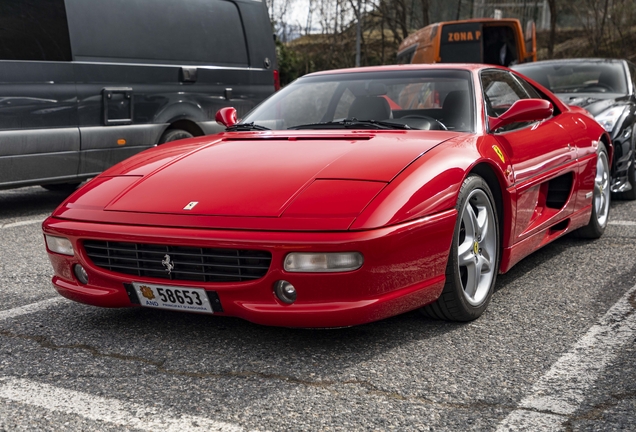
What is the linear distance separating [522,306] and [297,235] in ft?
4.67

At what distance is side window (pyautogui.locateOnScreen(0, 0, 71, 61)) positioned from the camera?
6.58 m

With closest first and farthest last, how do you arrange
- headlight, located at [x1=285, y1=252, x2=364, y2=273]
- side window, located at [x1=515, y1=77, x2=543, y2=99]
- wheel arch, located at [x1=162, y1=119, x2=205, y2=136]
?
A: headlight, located at [x1=285, y1=252, x2=364, y2=273]
side window, located at [x1=515, y1=77, x2=543, y2=99]
wheel arch, located at [x1=162, y1=119, x2=205, y2=136]

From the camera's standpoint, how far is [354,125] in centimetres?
402

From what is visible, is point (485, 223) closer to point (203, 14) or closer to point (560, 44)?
point (203, 14)

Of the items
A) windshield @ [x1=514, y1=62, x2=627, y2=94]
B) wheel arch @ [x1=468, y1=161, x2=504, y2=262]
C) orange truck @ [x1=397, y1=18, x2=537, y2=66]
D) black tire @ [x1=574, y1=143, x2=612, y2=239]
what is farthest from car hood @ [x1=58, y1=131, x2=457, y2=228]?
orange truck @ [x1=397, y1=18, x2=537, y2=66]

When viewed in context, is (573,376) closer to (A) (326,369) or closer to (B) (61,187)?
(A) (326,369)

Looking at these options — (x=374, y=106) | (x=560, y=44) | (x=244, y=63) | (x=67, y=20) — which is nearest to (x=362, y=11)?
(x=560, y=44)

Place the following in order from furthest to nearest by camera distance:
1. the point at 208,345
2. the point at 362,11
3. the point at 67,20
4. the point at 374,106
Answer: the point at 362,11 < the point at 67,20 < the point at 374,106 < the point at 208,345

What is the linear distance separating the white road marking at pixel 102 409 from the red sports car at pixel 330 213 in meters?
0.54

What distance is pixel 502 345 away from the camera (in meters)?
3.14

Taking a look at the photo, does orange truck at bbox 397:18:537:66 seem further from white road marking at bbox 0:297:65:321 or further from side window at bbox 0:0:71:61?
white road marking at bbox 0:297:65:321

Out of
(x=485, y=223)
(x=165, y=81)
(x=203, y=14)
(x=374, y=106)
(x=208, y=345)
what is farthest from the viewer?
(x=203, y=14)

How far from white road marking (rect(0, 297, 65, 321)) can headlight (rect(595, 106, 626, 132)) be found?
483 cm

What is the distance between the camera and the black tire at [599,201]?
531 centimetres
